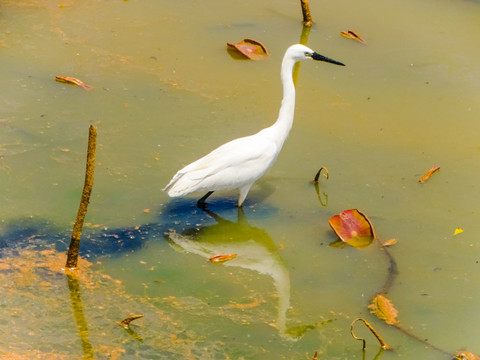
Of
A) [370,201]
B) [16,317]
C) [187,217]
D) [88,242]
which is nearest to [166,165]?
[187,217]

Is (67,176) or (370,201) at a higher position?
(370,201)

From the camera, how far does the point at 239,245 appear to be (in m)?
5.59

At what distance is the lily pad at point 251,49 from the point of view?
7887 millimetres

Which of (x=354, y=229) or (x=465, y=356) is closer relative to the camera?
(x=465, y=356)

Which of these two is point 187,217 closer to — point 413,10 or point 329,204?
point 329,204

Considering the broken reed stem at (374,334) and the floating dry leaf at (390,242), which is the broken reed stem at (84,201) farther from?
the floating dry leaf at (390,242)

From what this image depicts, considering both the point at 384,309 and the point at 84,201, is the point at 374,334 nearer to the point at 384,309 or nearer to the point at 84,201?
the point at 384,309

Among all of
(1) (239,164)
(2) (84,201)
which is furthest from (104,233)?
(1) (239,164)

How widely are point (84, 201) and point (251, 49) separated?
3657 millimetres

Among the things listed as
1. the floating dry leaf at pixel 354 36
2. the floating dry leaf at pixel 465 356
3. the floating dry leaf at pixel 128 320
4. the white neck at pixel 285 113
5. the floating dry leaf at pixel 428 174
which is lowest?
the floating dry leaf at pixel 128 320

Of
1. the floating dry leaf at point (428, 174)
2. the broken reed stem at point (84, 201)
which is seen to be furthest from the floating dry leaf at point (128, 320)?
the floating dry leaf at point (428, 174)

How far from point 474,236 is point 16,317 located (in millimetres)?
3052

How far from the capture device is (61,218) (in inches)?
218

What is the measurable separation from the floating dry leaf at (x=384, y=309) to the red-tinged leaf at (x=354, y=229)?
60cm
